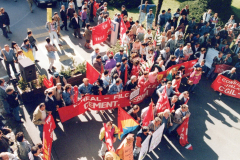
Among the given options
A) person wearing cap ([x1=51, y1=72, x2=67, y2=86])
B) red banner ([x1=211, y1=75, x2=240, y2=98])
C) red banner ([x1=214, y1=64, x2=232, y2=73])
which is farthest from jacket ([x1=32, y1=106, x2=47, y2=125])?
red banner ([x1=214, y1=64, x2=232, y2=73])

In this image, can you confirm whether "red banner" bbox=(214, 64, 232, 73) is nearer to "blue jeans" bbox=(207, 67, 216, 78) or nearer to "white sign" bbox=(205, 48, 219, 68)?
"blue jeans" bbox=(207, 67, 216, 78)

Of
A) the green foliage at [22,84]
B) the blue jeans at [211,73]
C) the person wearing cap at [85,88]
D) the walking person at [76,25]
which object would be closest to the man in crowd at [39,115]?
the person wearing cap at [85,88]

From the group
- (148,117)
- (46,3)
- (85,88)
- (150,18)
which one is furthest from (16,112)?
(46,3)

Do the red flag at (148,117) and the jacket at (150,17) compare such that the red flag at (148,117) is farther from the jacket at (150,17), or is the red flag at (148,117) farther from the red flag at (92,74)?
the jacket at (150,17)

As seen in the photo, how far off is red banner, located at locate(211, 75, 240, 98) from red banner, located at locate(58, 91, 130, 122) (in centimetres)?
527

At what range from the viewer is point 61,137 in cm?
808

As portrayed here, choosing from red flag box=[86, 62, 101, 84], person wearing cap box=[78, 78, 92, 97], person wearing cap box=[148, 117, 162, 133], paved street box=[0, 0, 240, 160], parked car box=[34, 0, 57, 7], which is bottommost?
paved street box=[0, 0, 240, 160]

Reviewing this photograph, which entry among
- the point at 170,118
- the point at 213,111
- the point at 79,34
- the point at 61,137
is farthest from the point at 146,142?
the point at 79,34

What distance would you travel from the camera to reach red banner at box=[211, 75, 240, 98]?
10.6 metres

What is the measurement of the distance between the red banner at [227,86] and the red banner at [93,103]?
17.3 feet

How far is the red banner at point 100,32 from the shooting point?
12760mm

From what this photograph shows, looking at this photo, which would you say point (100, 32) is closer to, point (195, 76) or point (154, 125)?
point (195, 76)

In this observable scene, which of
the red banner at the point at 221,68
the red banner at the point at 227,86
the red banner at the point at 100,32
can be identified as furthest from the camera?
the red banner at the point at 100,32

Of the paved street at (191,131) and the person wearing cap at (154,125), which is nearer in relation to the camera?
the person wearing cap at (154,125)
